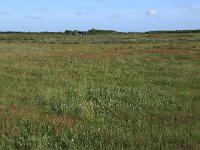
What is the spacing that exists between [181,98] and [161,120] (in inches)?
146

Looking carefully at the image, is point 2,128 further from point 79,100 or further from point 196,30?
point 196,30

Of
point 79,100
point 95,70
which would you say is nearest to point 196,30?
point 95,70

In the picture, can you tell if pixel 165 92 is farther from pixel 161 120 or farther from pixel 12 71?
pixel 12 71

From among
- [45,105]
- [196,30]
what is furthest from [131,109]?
[196,30]

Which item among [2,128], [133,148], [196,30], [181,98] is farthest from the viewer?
[196,30]

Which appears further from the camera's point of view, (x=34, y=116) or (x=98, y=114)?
(x=98, y=114)

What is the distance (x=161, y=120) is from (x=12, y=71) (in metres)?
14.0

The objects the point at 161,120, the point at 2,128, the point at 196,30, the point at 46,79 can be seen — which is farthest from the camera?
the point at 196,30

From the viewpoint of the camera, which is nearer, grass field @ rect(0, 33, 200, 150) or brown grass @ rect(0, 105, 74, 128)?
grass field @ rect(0, 33, 200, 150)

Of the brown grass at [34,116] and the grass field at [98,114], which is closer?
the grass field at [98,114]

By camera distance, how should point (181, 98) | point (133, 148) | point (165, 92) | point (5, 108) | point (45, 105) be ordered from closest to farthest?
point (133, 148)
point (5, 108)
point (45, 105)
point (181, 98)
point (165, 92)

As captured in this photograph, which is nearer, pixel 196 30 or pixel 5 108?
pixel 5 108

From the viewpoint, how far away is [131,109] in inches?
493

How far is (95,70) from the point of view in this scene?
24484mm
